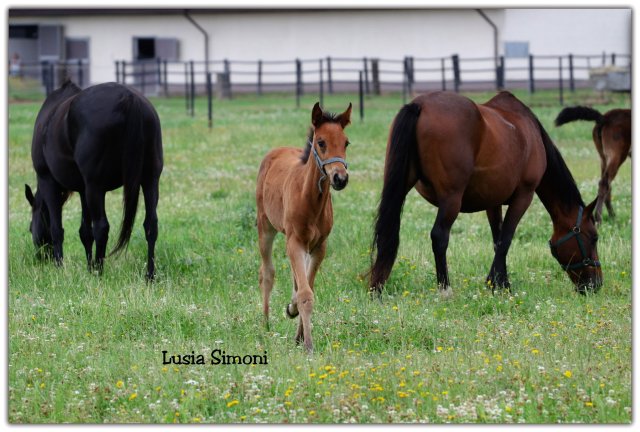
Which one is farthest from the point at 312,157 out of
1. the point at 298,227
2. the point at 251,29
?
the point at 251,29

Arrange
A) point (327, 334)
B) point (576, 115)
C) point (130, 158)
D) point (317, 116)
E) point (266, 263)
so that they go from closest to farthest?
point (317, 116) → point (327, 334) → point (266, 263) → point (130, 158) → point (576, 115)

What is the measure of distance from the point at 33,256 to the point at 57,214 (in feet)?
1.70

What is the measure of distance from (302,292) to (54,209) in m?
4.06

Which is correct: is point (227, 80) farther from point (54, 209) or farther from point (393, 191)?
point (393, 191)

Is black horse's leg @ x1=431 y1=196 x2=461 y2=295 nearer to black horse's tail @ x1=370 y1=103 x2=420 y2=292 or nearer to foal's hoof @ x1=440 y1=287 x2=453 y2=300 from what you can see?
foal's hoof @ x1=440 y1=287 x2=453 y2=300

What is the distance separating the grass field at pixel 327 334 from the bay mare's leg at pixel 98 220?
22cm

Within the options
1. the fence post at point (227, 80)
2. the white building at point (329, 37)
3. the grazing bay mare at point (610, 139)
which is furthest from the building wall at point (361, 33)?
the grazing bay mare at point (610, 139)

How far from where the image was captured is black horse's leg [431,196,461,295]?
8.75 meters

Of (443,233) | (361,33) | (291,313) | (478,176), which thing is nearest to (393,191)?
(443,233)

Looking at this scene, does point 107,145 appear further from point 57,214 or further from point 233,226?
point 233,226

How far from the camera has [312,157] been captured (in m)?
6.93

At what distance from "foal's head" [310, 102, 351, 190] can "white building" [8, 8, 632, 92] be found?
29.4m

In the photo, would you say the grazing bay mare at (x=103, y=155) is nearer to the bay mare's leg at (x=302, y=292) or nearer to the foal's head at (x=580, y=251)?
the bay mare's leg at (x=302, y=292)

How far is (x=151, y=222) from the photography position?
9492mm
